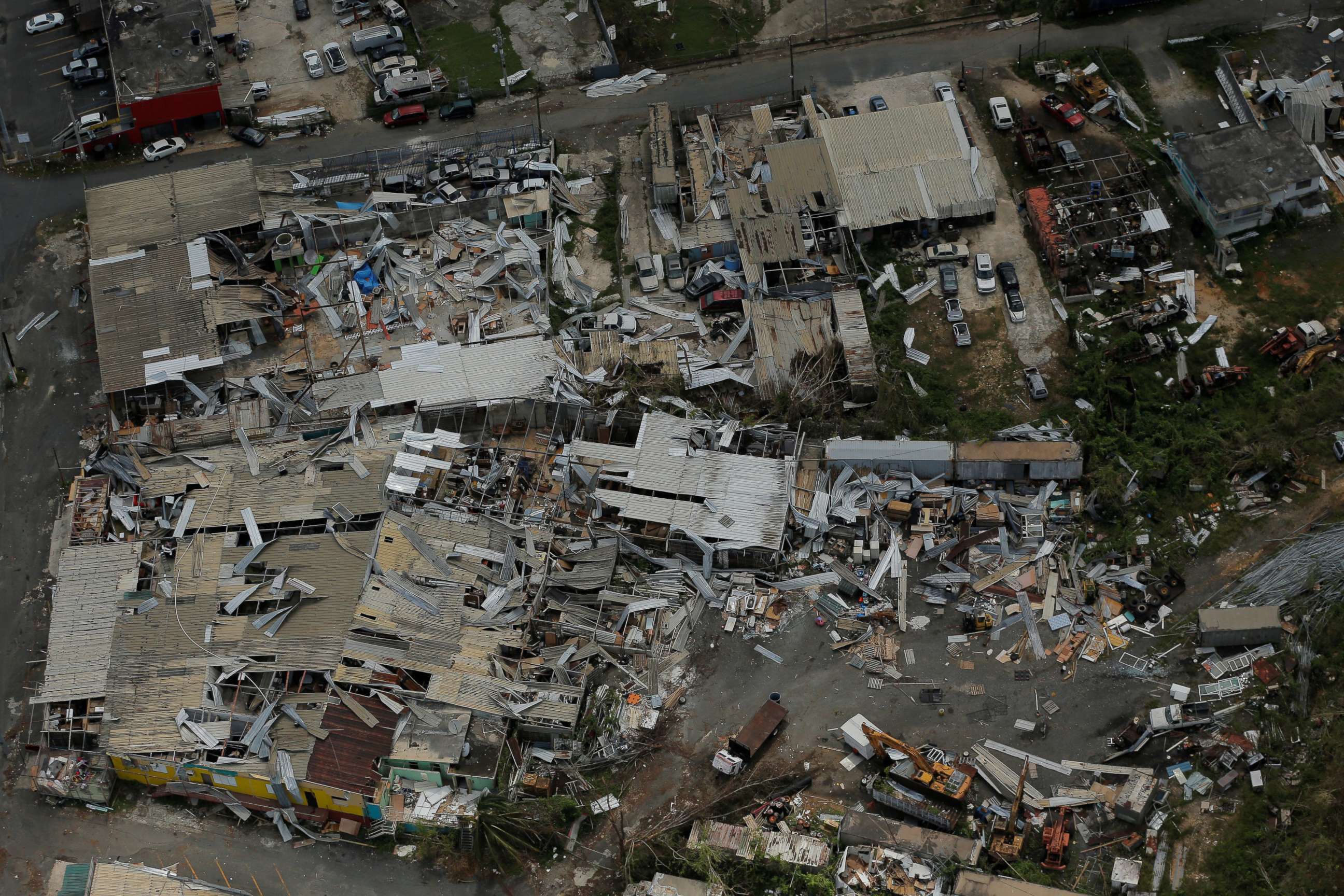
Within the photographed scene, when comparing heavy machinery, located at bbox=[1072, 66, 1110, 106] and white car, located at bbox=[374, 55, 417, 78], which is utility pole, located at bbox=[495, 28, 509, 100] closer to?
white car, located at bbox=[374, 55, 417, 78]

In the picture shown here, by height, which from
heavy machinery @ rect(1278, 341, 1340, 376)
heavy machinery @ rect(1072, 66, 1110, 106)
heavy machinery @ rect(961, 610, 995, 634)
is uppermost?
heavy machinery @ rect(1072, 66, 1110, 106)

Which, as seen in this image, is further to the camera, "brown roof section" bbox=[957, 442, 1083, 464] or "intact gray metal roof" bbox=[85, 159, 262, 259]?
"intact gray metal roof" bbox=[85, 159, 262, 259]

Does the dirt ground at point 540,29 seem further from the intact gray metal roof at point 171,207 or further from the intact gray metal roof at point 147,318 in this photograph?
the intact gray metal roof at point 147,318

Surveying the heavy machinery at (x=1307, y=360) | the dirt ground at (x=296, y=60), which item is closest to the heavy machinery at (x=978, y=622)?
the heavy machinery at (x=1307, y=360)

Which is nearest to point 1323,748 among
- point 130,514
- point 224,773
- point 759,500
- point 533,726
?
point 759,500

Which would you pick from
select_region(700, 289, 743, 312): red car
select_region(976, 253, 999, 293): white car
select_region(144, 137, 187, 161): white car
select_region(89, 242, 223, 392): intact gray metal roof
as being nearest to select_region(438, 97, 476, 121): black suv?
select_region(144, 137, 187, 161): white car

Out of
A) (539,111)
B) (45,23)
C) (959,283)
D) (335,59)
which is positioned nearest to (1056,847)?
(959,283)
